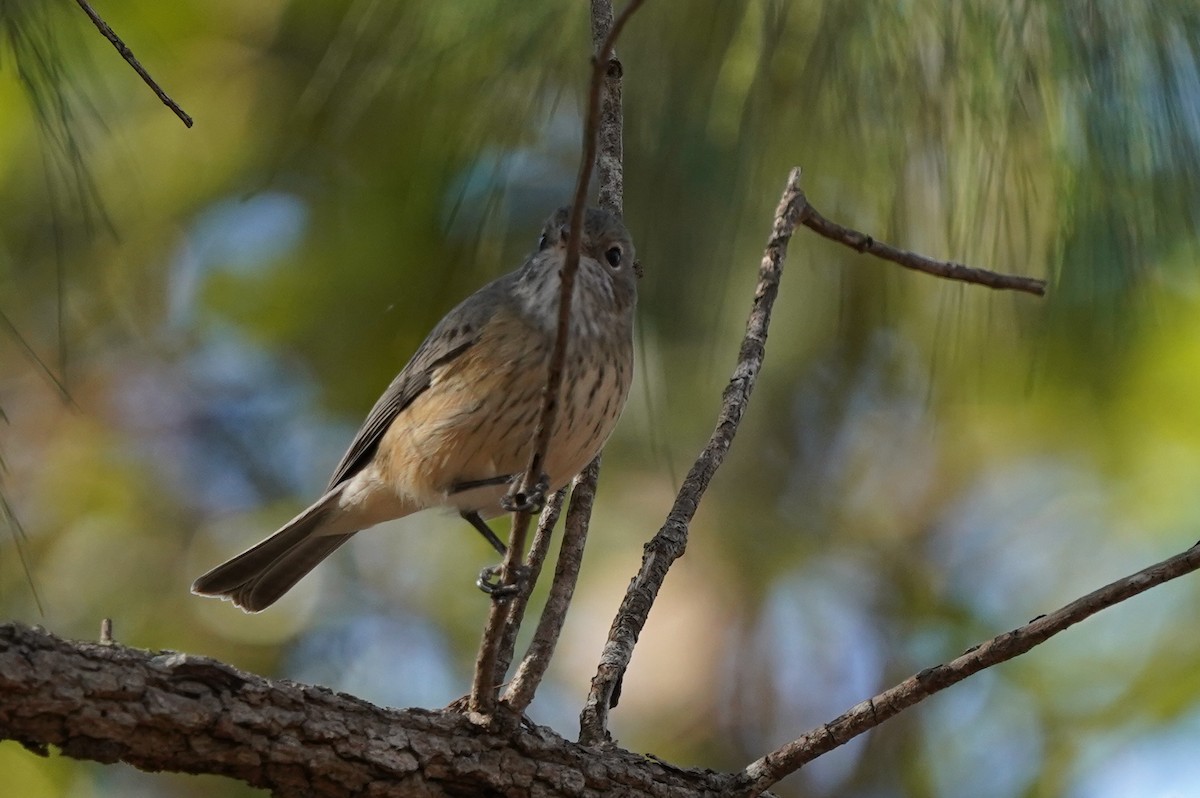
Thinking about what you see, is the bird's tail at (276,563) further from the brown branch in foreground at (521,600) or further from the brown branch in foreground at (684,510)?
the brown branch in foreground at (684,510)

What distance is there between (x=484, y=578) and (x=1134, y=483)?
3.06 metres

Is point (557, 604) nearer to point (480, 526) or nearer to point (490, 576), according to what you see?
point (490, 576)

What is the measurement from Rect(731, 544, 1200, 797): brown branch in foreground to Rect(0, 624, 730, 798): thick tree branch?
0.16 m

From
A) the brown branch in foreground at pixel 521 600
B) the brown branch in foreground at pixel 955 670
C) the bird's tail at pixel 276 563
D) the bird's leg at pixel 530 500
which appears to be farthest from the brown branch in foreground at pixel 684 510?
the bird's tail at pixel 276 563

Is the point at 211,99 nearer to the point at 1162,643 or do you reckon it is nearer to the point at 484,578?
the point at 484,578

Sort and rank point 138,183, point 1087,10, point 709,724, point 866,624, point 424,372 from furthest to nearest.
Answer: point 866,624
point 709,724
point 138,183
point 424,372
point 1087,10

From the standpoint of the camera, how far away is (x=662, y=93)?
2809mm

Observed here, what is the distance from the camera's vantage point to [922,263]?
2541 mm

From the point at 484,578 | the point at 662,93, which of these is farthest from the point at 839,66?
the point at 484,578

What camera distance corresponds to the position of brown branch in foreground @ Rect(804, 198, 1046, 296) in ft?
8.02

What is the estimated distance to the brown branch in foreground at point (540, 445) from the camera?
1723mm

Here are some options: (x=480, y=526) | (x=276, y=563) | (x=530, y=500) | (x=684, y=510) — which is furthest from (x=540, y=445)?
(x=276, y=563)

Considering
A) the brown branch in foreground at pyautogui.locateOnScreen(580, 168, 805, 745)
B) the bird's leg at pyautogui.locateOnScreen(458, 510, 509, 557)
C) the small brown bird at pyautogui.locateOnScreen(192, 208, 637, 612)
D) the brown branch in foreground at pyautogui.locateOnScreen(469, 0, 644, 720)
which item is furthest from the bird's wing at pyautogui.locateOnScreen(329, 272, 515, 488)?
the brown branch in foreground at pyautogui.locateOnScreen(469, 0, 644, 720)

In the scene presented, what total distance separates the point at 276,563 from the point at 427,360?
0.78 metres
